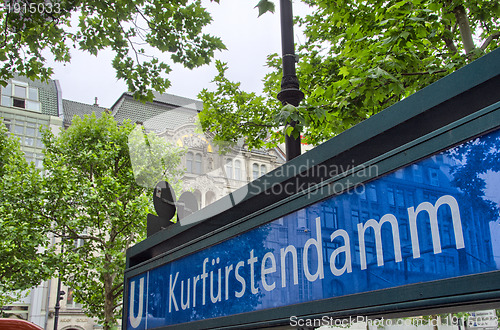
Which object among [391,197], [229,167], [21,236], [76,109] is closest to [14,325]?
[391,197]

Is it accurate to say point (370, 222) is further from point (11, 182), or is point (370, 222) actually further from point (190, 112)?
point (11, 182)

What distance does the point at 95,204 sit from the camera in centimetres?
2097

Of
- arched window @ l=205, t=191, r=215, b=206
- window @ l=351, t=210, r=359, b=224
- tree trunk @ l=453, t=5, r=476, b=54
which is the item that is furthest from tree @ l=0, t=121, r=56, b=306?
window @ l=351, t=210, r=359, b=224

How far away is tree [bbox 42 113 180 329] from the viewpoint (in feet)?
66.5

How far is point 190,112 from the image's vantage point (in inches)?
157

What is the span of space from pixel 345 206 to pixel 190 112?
2.24 metres

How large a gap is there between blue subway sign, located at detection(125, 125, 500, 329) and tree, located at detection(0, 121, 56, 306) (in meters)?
18.3

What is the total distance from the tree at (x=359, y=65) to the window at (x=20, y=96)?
93.4 feet

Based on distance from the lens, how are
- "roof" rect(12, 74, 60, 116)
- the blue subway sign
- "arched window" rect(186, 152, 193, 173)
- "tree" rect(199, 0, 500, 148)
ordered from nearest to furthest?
the blue subway sign → "arched window" rect(186, 152, 193, 173) → "tree" rect(199, 0, 500, 148) → "roof" rect(12, 74, 60, 116)

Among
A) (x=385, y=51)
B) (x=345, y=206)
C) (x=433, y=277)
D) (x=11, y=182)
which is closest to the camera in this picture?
(x=433, y=277)

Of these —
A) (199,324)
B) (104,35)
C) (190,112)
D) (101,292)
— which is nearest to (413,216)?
(199,324)

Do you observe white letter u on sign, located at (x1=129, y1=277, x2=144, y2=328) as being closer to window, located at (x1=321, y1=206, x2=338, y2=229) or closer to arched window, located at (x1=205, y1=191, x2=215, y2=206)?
arched window, located at (x1=205, y1=191, x2=215, y2=206)

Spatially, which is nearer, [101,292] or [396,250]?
[396,250]

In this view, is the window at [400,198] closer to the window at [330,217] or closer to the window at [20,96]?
the window at [330,217]
